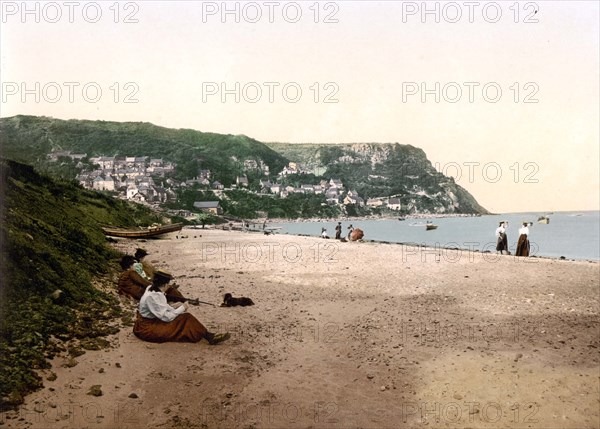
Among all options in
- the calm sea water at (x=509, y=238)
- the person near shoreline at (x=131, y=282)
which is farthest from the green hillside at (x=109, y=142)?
the person near shoreline at (x=131, y=282)

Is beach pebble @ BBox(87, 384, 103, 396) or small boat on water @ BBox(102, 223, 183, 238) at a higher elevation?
small boat on water @ BBox(102, 223, 183, 238)

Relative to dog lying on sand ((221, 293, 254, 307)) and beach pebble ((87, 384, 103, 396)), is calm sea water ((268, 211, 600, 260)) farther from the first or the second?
beach pebble ((87, 384, 103, 396))

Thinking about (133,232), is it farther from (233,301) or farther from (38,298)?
(38,298)

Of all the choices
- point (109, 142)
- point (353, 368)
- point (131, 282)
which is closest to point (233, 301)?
point (131, 282)

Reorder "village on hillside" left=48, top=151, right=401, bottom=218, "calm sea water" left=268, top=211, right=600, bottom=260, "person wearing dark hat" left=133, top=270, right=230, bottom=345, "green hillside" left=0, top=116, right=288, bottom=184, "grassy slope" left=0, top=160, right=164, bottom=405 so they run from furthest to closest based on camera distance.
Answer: "green hillside" left=0, top=116, right=288, bottom=184
"village on hillside" left=48, top=151, right=401, bottom=218
"calm sea water" left=268, top=211, right=600, bottom=260
"person wearing dark hat" left=133, top=270, right=230, bottom=345
"grassy slope" left=0, top=160, right=164, bottom=405

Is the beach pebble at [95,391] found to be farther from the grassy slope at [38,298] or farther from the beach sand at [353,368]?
the grassy slope at [38,298]

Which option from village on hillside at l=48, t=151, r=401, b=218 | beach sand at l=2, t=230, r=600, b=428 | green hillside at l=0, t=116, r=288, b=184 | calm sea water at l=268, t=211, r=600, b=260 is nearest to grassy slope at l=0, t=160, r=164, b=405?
beach sand at l=2, t=230, r=600, b=428
